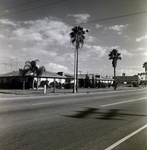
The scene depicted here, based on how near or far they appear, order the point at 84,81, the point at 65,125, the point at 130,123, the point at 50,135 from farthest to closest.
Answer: the point at 84,81, the point at 130,123, the point at 65,125, the point at 50,135

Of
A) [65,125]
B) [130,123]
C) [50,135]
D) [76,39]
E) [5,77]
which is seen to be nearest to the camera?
[50,135]

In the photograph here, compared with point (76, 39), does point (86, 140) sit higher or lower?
lower

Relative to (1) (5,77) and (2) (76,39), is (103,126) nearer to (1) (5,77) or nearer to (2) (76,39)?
(2) (76,39)

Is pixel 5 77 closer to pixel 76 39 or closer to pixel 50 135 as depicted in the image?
pixel 76 39

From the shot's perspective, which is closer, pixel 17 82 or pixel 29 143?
pixel 29 143

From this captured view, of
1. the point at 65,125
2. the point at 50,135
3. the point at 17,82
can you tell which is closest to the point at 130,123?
the point at 65,125

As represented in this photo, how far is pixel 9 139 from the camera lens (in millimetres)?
5156

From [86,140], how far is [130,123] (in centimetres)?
309

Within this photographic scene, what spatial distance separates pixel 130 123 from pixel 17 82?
3729 centimetres

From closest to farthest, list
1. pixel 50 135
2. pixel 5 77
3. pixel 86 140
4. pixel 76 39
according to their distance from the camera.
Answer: pixel 86 140 < pixel 50 135 < pixel 76 39 < pixel 5 77

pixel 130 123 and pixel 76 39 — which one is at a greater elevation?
pixel 76 39

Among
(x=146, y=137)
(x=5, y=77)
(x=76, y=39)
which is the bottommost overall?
(x=146, y=137)

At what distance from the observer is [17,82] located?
42.1m

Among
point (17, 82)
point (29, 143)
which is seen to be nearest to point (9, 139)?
point (29, 143)
